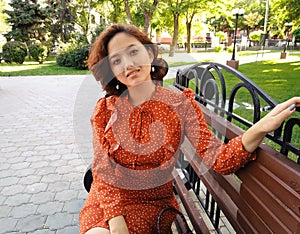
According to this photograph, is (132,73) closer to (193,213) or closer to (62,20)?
(193,213)

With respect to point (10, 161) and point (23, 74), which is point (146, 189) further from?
point (23, 74)

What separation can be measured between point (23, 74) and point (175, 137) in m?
14.1

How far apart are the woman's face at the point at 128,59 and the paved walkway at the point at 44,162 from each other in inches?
13.4

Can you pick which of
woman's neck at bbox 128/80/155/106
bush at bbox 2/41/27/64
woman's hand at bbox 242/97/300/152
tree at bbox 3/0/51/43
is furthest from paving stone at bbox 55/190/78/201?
tree at bbox 3/0/51/43

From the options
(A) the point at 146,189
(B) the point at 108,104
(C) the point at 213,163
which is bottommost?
(A) the point at 146,189

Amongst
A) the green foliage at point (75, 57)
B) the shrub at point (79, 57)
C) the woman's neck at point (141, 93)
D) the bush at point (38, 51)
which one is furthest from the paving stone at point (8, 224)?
the bush at point (38, 51)

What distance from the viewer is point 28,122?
5.89m

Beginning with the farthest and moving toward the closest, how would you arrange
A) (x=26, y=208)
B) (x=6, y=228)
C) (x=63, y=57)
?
(x=63, y=57) → (x=26, y=208) → (x=6, y=228)

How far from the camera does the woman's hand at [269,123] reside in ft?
3.45

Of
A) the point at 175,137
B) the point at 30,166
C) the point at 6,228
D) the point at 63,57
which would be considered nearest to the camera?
the point at 175,137

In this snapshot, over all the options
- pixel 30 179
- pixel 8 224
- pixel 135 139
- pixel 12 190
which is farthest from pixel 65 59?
pixel 135 139

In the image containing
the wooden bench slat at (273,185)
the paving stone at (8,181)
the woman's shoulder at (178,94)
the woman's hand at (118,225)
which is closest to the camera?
the wooden bench slat at (273,185)

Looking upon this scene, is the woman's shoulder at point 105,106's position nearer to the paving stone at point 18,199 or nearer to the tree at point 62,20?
the paving stone at point 18,199

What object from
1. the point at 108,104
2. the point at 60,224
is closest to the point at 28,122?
the point at 60,224
